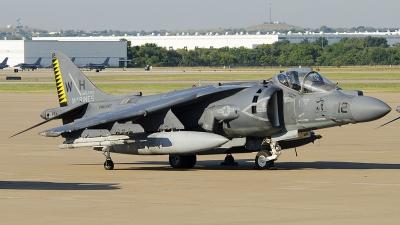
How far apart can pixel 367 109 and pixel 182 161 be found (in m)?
5.12

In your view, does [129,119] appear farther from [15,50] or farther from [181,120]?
[15,50]

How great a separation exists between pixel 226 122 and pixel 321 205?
6804 millimetres

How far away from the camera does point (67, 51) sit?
17912 cm

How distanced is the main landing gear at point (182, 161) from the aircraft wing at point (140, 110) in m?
1.59

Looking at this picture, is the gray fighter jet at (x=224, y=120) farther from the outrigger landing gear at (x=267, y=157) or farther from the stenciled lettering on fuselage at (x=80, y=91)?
the stenciled lettering on fuselage at (x=80, y=91)

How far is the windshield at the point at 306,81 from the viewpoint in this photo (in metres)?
19.9

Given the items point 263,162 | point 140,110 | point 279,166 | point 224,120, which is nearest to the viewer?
point 263,162

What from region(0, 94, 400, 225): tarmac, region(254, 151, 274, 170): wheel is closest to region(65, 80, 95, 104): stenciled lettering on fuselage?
region(0, 94, 400, 225): tarmac

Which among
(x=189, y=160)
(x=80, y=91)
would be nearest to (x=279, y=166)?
(x=189, y=160)

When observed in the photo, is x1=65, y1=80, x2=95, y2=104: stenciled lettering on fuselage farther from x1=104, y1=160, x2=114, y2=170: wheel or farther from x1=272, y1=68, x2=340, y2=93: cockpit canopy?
x1=272, y1=68, x2=340, y2=93: cockpit canopy

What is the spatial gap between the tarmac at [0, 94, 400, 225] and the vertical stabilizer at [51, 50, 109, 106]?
5.72ft

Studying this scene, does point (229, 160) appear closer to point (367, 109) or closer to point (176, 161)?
point (176, 161)

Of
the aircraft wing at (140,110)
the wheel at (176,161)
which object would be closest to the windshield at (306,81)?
the aircraft wing at (140,110)

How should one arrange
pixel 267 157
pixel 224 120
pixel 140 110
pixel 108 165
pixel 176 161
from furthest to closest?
pixel 176 161, pixel 108 165, pixel 224 120, pixel 140 110, pixel 267 157
